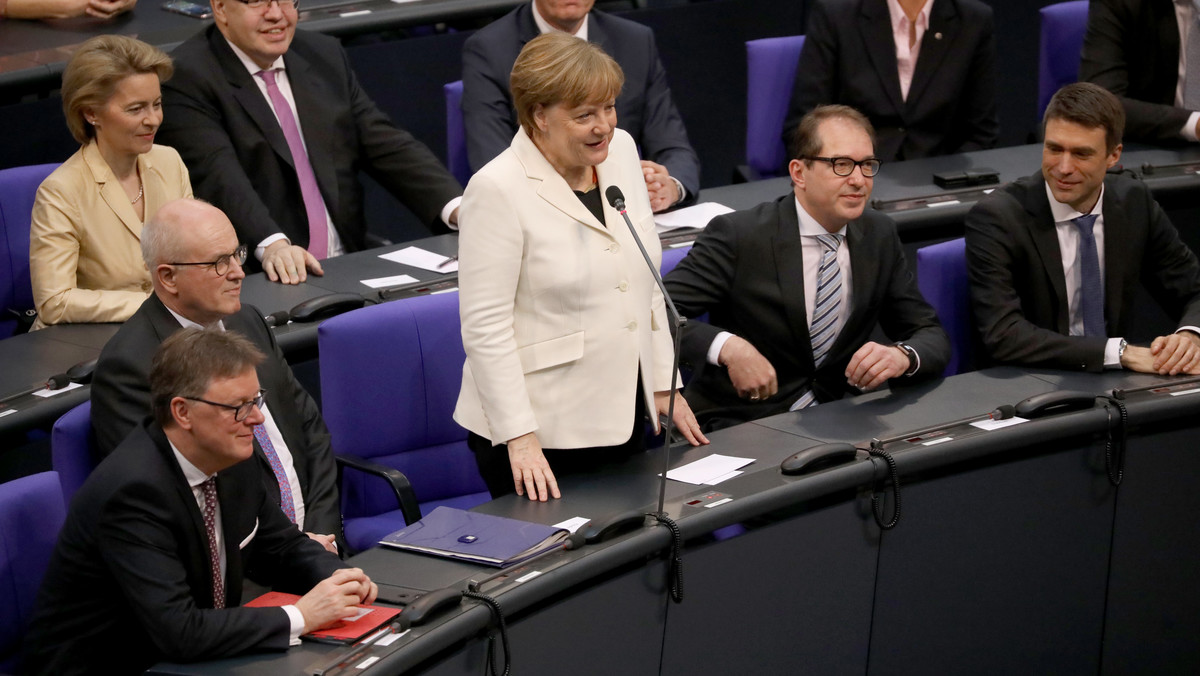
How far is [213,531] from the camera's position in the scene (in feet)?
7.45

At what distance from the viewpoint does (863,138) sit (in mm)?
3074

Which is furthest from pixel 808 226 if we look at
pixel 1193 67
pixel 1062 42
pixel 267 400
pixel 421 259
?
pixel 1062 42

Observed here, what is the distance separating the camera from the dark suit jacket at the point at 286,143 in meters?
3.76

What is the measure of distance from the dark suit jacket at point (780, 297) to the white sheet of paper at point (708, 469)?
411 mm

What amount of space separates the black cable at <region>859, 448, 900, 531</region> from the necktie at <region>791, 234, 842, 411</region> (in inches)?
18.9

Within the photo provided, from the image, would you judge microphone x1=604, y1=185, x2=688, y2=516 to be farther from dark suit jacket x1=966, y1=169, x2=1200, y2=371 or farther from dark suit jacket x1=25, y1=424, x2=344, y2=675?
dark suit jacket x1=966, y1=169, x2=1200, y2=371

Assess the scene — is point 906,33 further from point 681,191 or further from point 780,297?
point 780,297

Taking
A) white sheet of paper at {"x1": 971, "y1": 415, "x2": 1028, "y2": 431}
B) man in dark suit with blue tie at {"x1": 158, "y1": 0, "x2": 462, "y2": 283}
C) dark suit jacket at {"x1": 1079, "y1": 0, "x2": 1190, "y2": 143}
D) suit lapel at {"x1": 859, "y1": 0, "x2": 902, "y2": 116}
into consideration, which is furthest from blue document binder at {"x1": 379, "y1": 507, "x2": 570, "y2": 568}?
dark suit jacket at {"x1": 1079, "y1": 0, "x2": 1190, "y2": 143}

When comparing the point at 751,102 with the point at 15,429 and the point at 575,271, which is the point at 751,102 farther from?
the point at 15,429

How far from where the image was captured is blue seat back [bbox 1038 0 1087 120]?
4816 millimetres

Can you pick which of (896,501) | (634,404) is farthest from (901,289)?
(634,404)

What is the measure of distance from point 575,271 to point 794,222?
2.63 ft

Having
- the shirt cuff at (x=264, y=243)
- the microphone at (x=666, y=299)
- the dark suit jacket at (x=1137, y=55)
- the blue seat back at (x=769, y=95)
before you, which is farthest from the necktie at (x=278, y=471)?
the dark suit jacket at (x=1137, y=55)

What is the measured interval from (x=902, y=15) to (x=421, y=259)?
1.76 metres
